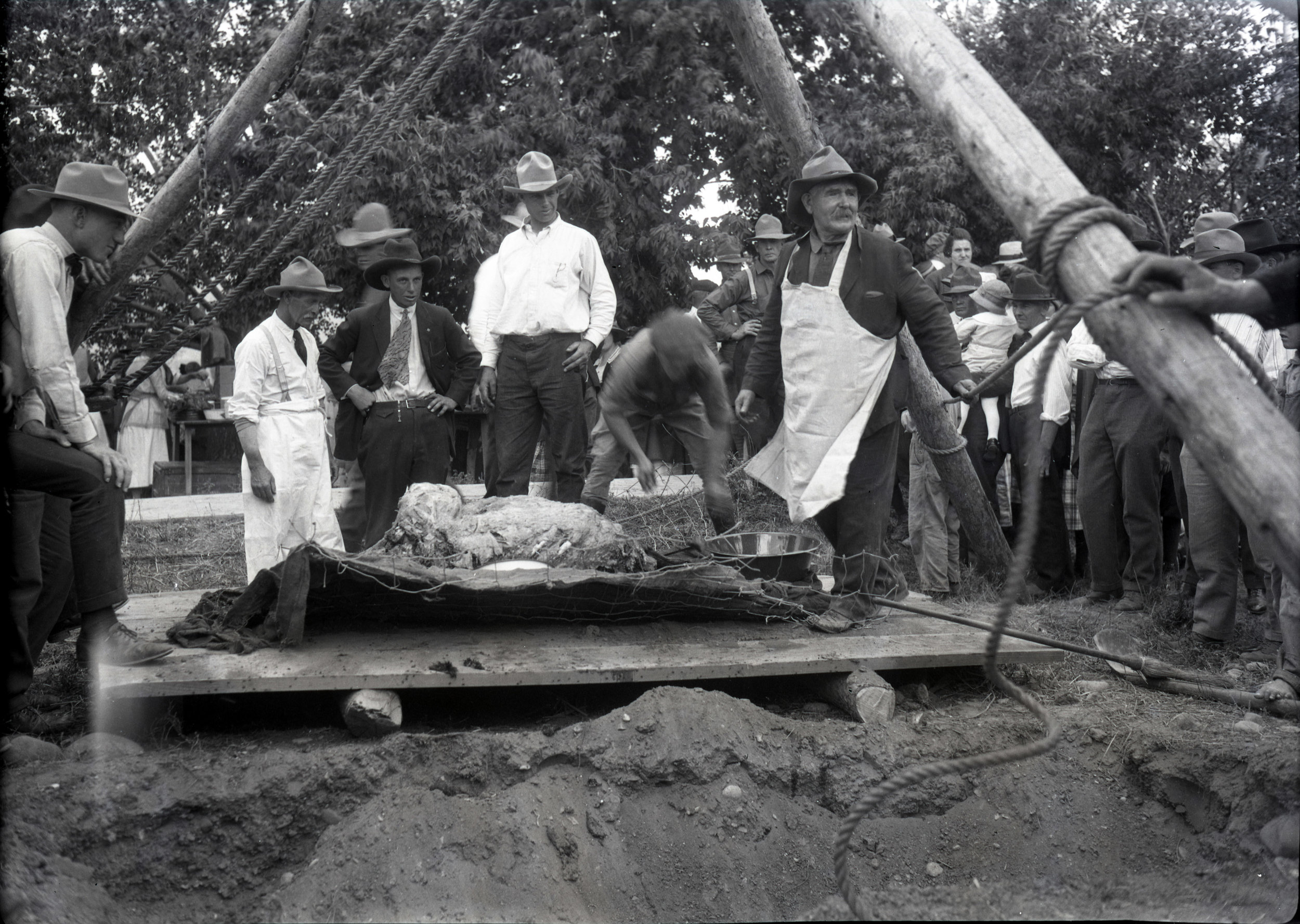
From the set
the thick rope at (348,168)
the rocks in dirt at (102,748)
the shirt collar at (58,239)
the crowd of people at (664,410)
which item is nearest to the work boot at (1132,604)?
the crowd of people at (664,410)

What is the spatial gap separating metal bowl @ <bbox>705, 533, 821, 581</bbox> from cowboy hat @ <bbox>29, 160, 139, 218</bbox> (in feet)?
9.87

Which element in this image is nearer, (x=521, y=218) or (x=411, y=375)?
(x=411, y=375)

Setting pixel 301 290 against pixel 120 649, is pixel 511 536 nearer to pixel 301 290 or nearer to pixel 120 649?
pixel 120 649

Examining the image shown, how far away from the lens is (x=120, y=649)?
4363 mm

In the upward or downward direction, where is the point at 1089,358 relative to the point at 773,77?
downward

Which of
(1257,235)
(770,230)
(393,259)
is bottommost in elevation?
(393,259)

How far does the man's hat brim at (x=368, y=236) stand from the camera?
692 centimetres

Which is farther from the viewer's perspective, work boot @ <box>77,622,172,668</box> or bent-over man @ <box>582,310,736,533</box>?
bent-over man @ <box>582,310,736,533</box>

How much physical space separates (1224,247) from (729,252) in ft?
14.7

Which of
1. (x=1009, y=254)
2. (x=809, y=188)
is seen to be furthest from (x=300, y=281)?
(x=1009, y=254)

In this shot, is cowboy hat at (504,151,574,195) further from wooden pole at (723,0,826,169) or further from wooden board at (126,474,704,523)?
wooden board at (126,474,704,523)

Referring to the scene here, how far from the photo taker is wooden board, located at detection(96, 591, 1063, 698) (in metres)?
4.15

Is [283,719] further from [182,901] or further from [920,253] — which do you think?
[920,253]

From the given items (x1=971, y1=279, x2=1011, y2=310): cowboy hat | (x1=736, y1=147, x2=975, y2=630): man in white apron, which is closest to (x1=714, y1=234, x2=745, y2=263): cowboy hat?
(x1=971, y1=279, x2=1011, y2=310): cowboy hat
